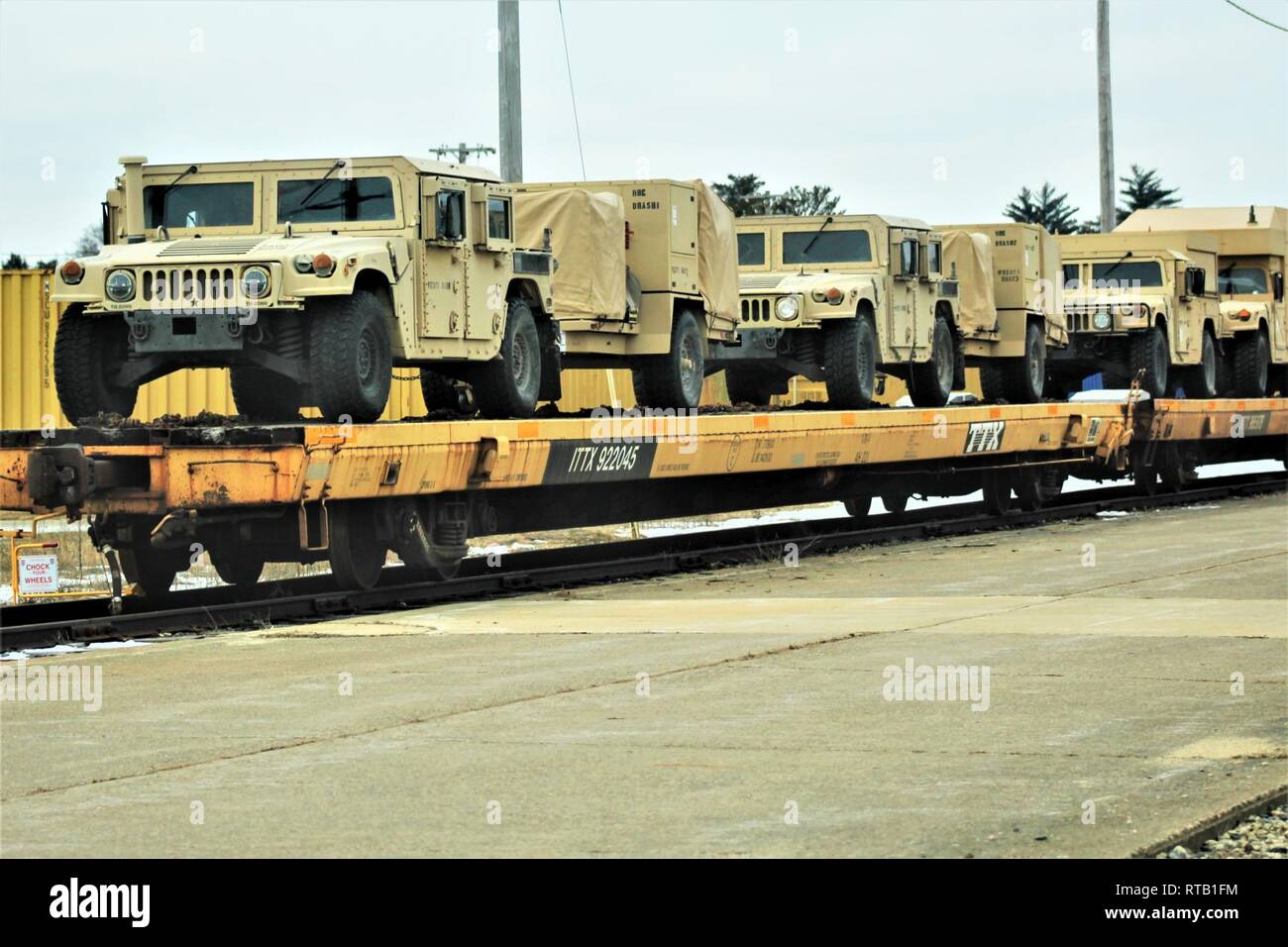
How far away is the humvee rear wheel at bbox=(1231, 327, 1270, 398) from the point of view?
29.5m

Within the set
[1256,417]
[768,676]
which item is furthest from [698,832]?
[1256,417]

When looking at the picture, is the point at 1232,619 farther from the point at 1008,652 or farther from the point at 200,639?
the point at 200,639

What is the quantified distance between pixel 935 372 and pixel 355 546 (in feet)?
32.1

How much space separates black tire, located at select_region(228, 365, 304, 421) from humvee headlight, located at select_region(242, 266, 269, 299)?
7.72 feet

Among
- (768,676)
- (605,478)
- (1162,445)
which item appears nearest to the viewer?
(768,676)

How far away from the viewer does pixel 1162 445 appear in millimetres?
25828

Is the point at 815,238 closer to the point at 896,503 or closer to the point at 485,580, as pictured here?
the point at 896,503

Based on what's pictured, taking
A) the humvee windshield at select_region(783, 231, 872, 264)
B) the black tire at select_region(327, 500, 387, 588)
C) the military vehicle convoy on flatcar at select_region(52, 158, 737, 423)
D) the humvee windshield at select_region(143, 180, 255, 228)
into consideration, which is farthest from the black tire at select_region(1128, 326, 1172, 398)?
the humvee windshield at select_region(143, 180, 255, 228)

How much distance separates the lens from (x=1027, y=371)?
24.6 meters

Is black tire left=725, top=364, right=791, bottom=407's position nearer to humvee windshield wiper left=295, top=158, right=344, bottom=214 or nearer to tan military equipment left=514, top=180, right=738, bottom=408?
tan military equipment left=514, top=180, right=738, bottom=408

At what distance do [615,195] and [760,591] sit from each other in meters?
4.14

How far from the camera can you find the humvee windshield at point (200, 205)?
1425 centimetres

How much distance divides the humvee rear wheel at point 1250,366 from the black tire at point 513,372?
16657 millimetres

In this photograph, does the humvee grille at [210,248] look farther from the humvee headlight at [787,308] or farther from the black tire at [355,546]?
the humvee headlight at [787,308]
